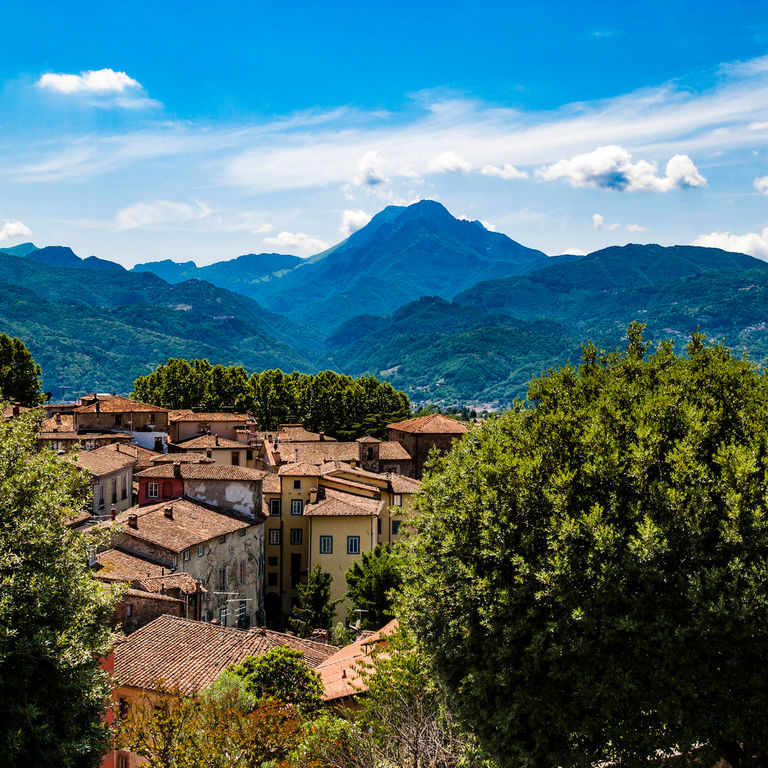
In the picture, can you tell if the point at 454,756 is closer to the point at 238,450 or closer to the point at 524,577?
the point at 524,577

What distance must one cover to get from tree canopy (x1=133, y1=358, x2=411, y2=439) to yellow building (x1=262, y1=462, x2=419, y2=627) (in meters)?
43.0

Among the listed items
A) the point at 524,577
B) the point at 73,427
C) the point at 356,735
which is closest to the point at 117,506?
the point at 73,427

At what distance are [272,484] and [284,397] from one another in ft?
164

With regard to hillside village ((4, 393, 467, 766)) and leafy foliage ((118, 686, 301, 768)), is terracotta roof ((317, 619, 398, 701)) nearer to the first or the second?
hillside village ((4, 393, 467, 766))

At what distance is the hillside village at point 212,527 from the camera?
26969mm

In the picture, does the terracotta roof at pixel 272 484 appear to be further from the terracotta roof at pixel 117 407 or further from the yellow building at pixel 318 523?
the terracotta roof at pixel 117 407

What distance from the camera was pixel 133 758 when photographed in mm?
21703

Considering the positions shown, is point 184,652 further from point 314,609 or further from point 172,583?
point 314,609

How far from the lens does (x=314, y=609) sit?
143 feet

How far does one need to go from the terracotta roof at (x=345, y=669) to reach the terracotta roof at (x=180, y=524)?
36.6 feet

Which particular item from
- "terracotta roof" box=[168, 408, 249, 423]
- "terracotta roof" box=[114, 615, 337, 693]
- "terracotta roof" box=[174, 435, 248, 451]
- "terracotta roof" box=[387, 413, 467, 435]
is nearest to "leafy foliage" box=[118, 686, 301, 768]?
"terracotta roof" box=[114, 615, 337, 693]

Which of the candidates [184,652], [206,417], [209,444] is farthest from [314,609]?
[206,417]

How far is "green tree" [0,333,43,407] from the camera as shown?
282ft

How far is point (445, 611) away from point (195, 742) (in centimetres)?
555
